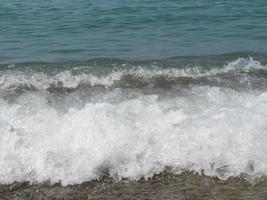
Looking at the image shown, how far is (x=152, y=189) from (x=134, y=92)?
12.0 ft

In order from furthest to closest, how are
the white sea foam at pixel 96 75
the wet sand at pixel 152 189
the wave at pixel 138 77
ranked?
the white sea foam at pixel 96 75 < the wave at pixel 138 77 < the wet sand at pixel 152 189

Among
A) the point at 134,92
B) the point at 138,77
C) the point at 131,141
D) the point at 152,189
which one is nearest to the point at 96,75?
the point at 138,77

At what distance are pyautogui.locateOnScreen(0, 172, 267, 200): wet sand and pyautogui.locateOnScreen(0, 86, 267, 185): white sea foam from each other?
14 cm

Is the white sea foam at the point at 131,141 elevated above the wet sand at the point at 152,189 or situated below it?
above

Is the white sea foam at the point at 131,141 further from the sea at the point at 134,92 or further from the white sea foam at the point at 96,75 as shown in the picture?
the white sea foam at the point at 96,75

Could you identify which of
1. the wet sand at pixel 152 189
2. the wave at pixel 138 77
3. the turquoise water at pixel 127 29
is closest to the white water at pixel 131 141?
the wet sand at pixel 152 189

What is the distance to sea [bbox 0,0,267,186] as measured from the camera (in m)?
7.02

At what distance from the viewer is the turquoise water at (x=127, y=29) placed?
13344mm

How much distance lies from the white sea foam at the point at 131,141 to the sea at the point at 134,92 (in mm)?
14

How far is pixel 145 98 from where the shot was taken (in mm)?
8672

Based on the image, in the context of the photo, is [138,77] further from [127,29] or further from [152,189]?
[127,29]

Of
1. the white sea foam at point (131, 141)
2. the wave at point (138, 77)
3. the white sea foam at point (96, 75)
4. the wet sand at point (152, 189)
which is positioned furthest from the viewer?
the white sea foam at point (96, 75)

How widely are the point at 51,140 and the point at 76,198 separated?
1.25 metres

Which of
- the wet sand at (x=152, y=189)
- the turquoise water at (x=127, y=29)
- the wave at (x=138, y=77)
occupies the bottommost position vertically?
the wet sand at (x=152, y=189)
